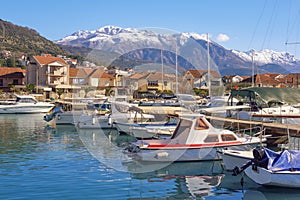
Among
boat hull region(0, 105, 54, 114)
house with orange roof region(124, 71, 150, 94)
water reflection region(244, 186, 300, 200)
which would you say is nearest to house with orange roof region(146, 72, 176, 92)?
house with orange roof region(124, 71, 150, 94)

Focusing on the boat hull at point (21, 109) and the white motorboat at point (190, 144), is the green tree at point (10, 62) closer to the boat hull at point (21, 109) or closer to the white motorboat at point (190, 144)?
the boat hull at point (21, 109)

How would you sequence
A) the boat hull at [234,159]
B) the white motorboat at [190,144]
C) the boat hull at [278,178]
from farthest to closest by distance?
the white motorboat at [190,144]
the boat hull at [234,159]
the boat hull at [278,178]

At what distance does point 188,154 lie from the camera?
21.2 m

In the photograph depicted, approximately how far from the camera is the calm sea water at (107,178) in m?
16.2

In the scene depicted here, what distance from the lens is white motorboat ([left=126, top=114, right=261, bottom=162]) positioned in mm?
20562

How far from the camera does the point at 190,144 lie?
21219 mm

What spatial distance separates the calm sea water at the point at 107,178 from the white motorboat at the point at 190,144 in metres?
0.46

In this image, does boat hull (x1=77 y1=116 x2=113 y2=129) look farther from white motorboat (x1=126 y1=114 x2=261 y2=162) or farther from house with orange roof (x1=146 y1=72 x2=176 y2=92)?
→ white motorboat (x1=126 y1=114 x2=261 y2=162)

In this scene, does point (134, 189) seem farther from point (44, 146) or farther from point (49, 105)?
point (49, 105)

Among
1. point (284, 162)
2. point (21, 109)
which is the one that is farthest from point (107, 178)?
point (21, 109)

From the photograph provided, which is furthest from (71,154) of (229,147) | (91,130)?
(91,130)

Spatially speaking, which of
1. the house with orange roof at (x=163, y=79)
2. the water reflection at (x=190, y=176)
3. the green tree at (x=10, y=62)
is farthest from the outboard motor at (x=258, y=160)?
the green tree at (x=10, y=62)

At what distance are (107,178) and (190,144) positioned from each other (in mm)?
4859

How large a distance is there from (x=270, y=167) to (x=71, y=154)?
1245 centimetres
